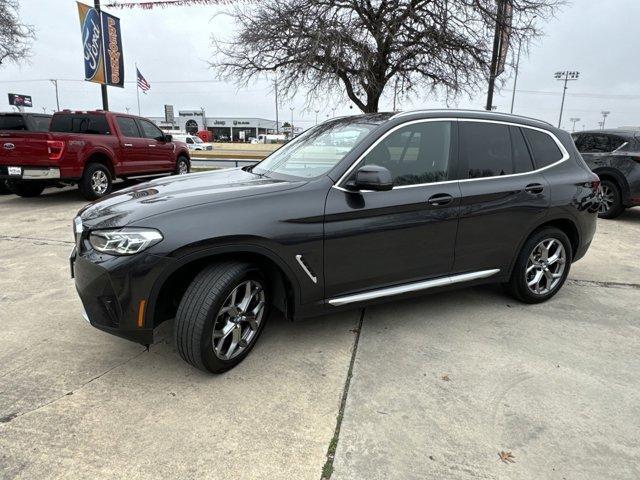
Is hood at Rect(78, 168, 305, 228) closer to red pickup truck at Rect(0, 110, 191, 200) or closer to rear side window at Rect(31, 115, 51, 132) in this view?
red pickup truck at Rect(0, 110, 191, 200)

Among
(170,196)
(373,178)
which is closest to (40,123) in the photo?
(170,196)

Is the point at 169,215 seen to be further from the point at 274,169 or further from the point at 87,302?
the point at 274,169

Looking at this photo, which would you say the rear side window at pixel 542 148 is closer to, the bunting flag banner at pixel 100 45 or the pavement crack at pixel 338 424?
the pavement crack at pixel 338 424

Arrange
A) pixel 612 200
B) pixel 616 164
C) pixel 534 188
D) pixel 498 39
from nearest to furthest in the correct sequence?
pixel 534 188 < pixel 616 164 < pixel 612 200 < pixel 498 39

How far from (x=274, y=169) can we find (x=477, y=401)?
2283 millimetres

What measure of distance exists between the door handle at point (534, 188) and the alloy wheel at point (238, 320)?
2.43 m

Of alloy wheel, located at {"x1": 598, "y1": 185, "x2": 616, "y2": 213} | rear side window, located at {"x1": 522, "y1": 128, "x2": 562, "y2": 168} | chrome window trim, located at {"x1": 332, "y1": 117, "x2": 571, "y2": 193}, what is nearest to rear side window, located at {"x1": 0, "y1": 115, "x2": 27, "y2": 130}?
chrome window trim, located at {"x1": 332, "y1": 117, "x2": 571, "y2": 193}

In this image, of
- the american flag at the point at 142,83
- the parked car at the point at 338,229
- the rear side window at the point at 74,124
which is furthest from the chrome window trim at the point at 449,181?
the american flag at the point at 142,83

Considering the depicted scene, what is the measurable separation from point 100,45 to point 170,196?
1185cm

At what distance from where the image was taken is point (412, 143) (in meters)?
3.45

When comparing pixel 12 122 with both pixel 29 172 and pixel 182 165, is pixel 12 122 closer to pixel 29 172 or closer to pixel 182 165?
pixel 29 172

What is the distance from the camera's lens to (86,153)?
876 cm

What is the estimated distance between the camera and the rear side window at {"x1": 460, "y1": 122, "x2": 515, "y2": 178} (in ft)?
12.0

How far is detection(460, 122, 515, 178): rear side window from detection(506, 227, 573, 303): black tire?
26.5 inches
